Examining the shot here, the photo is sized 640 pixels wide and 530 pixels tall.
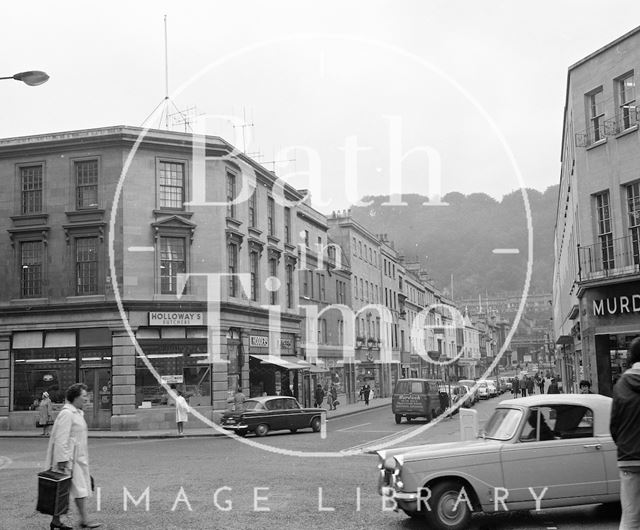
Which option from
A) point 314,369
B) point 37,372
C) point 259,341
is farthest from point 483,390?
point 37,372

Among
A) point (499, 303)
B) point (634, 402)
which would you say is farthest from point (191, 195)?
point (499, 303)

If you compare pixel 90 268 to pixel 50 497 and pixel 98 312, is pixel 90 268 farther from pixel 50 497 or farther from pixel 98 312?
pixel 50 497

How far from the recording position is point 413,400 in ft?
110

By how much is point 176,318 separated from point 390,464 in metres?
24.5

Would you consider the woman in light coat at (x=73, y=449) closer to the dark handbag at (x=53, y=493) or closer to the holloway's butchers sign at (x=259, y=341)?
the dark handbag at (x=53, y=493)

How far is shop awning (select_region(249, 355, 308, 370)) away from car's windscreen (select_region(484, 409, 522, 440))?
93.0 ft

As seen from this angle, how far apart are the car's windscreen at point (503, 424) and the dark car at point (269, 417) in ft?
57.1

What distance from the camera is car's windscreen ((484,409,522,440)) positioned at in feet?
32.6

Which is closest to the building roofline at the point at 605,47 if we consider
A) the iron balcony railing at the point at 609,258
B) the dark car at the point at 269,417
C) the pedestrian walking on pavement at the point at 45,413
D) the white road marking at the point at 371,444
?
the iron balcony railing at the point at 609,258

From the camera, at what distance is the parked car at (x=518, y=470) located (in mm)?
9500

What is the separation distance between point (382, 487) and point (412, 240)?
3346 inches

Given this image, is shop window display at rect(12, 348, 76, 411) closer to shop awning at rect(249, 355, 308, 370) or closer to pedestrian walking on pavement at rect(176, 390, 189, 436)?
pedestrian walking on pavement at rect(176, 390, 189, 436)

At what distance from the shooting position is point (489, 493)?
9531 millimetres

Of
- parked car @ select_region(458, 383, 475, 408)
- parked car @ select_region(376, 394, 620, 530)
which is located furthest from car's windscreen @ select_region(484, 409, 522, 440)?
parked car @ select_region(458, 383, 475, 408)
